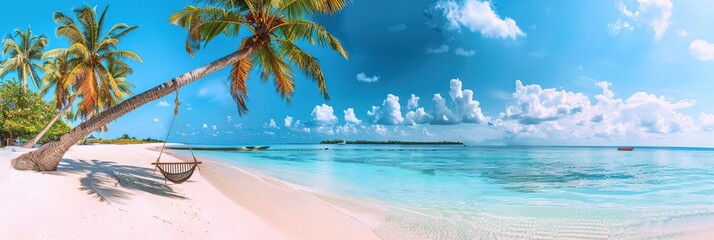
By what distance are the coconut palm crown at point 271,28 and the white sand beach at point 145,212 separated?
11.3ft

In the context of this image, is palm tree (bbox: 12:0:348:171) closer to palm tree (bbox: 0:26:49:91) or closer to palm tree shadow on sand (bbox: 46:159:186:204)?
palm tree shadow on sand (bbox: 46:159:186:204)

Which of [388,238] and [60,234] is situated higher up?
[60,234]

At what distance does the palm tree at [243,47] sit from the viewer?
8.13 meters

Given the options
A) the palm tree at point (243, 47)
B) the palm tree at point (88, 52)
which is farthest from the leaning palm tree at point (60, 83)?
the palm tree at point (243, 47)

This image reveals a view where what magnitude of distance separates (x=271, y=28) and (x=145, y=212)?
18.1 feet

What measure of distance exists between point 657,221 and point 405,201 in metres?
5.28

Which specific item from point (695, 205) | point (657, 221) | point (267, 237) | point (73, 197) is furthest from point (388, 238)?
point (695, 205)

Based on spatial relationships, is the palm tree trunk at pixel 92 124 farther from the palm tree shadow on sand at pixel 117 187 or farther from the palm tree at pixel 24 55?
the palm tree at pixel 24 55

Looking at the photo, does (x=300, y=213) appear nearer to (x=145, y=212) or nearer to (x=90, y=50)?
(x=145, y=212)

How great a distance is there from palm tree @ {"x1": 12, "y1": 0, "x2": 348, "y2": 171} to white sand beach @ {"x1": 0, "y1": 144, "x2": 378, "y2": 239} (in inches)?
33.9

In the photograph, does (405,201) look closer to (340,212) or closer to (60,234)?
(340,212)

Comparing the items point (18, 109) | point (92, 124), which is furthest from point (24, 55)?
point (92, 124)

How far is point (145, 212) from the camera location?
556 centimetres

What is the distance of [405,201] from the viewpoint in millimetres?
9367
